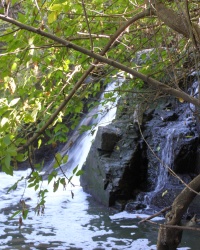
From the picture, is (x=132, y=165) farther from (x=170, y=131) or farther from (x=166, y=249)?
(x=166, y=249)

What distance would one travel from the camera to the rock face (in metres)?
9.29

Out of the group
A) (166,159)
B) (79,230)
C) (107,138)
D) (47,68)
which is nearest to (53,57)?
(47,68)

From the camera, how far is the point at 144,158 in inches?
394

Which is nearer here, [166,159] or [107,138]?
[166,159]

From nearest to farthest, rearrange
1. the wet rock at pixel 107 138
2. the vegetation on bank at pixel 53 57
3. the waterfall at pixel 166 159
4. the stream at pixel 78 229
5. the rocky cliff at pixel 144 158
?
the vegetation on bank at pixel 53 57, the stream at pixel 78 229, the rocky cliff at pixel 144 158, the waterfall at pixel 166 159, the wet rock at pixel 107 138

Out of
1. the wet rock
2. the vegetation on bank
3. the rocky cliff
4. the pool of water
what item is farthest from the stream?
the vegetation on bank

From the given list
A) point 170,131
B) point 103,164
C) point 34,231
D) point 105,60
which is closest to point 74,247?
point 34,231

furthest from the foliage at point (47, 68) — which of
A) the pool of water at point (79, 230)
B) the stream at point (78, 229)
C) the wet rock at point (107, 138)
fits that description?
the wet rock at point (107, 138)

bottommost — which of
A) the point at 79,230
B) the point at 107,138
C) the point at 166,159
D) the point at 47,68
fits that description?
the point at 79,230

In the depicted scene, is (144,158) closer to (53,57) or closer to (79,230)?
(79,230)

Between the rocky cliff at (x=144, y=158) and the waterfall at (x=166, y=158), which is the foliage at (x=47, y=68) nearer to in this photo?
the rocky cliff at (x=144, y=158)

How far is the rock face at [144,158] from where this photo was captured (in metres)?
9.29

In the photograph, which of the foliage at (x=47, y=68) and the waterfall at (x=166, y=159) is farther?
the waterfall at (x=166, y=159)

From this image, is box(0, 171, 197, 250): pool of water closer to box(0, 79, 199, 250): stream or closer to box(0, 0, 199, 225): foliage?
box(0, 79, 199, 250): stream
